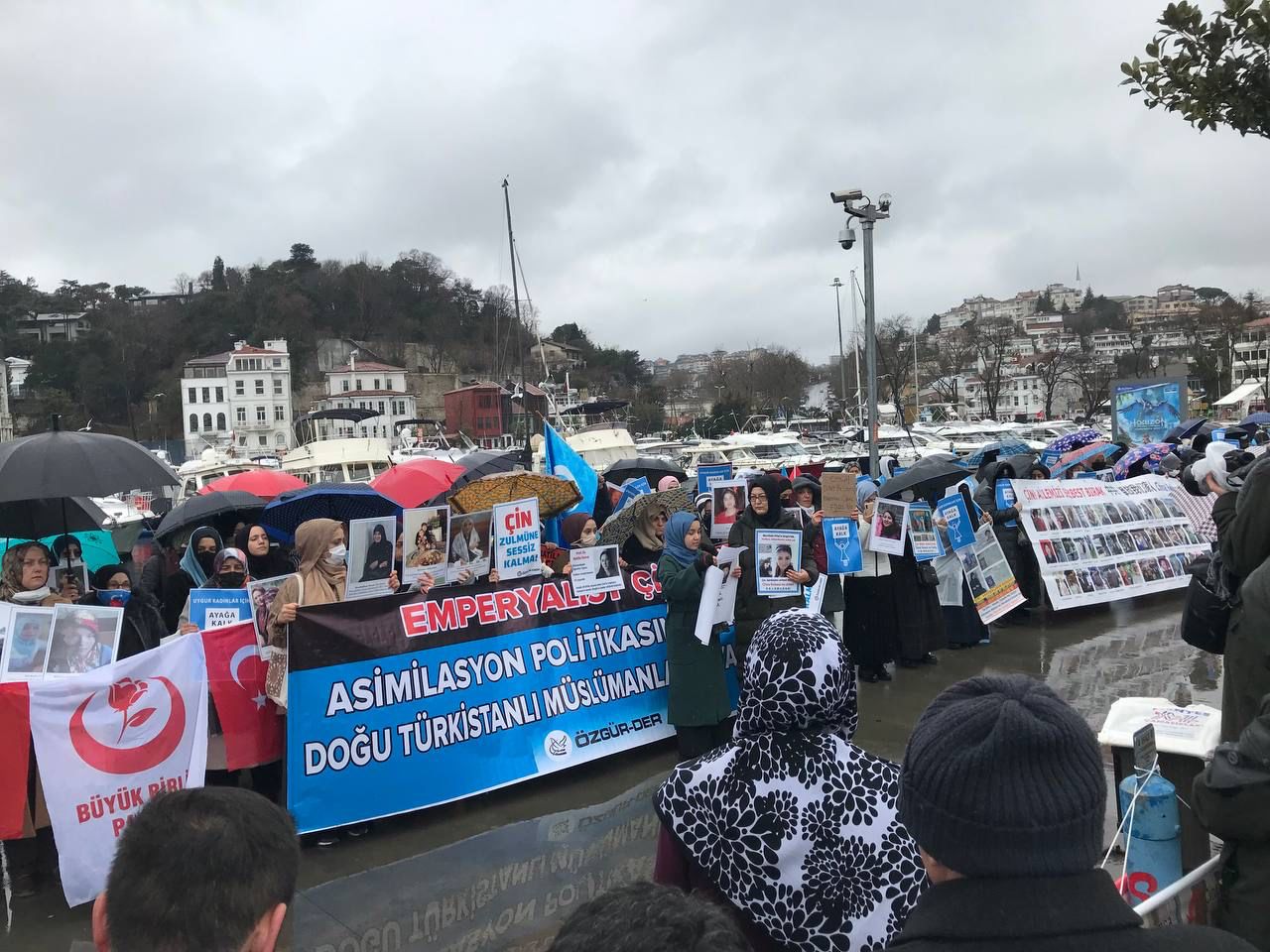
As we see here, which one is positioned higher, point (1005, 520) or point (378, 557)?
point (378, 557)

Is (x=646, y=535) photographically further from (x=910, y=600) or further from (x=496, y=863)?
(x=496, y=863)

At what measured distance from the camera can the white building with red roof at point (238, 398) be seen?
102m

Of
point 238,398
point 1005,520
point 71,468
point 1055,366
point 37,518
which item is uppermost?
point 238,398

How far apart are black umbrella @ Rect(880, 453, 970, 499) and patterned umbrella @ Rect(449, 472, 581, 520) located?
3077mm

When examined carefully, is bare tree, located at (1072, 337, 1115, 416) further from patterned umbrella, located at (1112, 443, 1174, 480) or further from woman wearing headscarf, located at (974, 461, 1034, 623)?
woman wearing headscarf, located at (974, 461, 1034, 623)

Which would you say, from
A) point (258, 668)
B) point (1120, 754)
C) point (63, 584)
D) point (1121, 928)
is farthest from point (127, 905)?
point (63, 584)

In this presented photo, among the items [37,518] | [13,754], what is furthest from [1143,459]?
[13,754]

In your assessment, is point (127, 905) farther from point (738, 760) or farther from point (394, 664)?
point (394, 664)

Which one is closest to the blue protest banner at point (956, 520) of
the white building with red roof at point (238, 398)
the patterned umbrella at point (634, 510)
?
the patterned umbrella at point (634, 510)

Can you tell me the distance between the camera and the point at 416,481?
11.9m

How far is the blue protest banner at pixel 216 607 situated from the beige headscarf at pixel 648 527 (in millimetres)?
2962

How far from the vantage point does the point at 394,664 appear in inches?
228

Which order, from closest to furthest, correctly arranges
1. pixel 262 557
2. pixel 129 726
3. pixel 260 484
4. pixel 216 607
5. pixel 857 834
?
pixel 857 834, pixel 129 726, pixel 216 607, pixel 262 557, pixel 260 484

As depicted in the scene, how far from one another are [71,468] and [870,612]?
638cm
